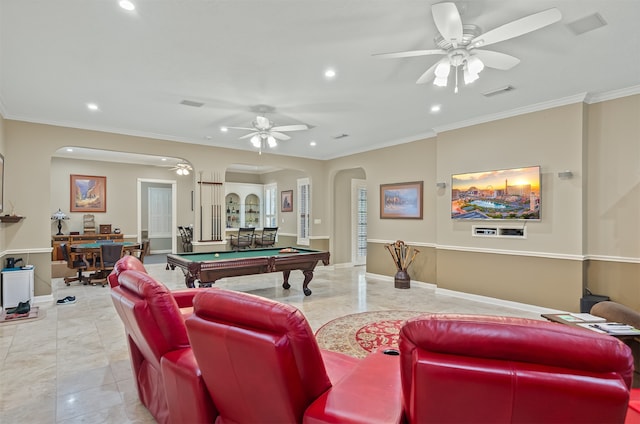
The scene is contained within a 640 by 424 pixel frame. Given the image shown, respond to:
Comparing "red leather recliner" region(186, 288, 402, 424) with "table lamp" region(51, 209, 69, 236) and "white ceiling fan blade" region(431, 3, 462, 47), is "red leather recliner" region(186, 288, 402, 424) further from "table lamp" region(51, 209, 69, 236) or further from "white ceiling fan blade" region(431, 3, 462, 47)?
"table lamp" region(51, 209, 69, 236)

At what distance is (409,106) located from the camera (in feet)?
15.6

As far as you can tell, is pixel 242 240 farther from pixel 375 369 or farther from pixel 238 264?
pixel 375 369

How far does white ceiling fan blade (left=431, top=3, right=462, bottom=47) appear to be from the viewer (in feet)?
7.07

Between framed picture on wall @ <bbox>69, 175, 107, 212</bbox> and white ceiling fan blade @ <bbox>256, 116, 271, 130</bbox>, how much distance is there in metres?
6.79

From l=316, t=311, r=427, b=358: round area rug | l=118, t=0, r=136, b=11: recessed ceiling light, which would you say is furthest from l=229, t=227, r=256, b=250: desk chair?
l=118, t=0, r=136, b=11: recessed ceiling light

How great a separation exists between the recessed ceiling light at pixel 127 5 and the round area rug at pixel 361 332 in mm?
3384

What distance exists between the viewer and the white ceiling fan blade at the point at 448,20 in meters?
2.16

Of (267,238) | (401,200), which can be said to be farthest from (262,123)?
(267,238)

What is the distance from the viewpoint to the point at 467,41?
2703mm

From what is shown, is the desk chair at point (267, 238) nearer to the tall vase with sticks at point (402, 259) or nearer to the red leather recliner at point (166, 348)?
the tall vase with sticks at point (402, 259)

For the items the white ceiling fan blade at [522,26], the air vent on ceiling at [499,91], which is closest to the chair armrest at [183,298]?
the white ceiling fan blade at [522,26]

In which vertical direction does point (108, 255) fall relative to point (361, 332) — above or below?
above

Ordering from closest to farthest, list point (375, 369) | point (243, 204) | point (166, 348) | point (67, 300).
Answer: point (375, 369)
point (166, 348)
point (67, 300)
point (243, 204)

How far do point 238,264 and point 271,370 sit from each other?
142 inches
